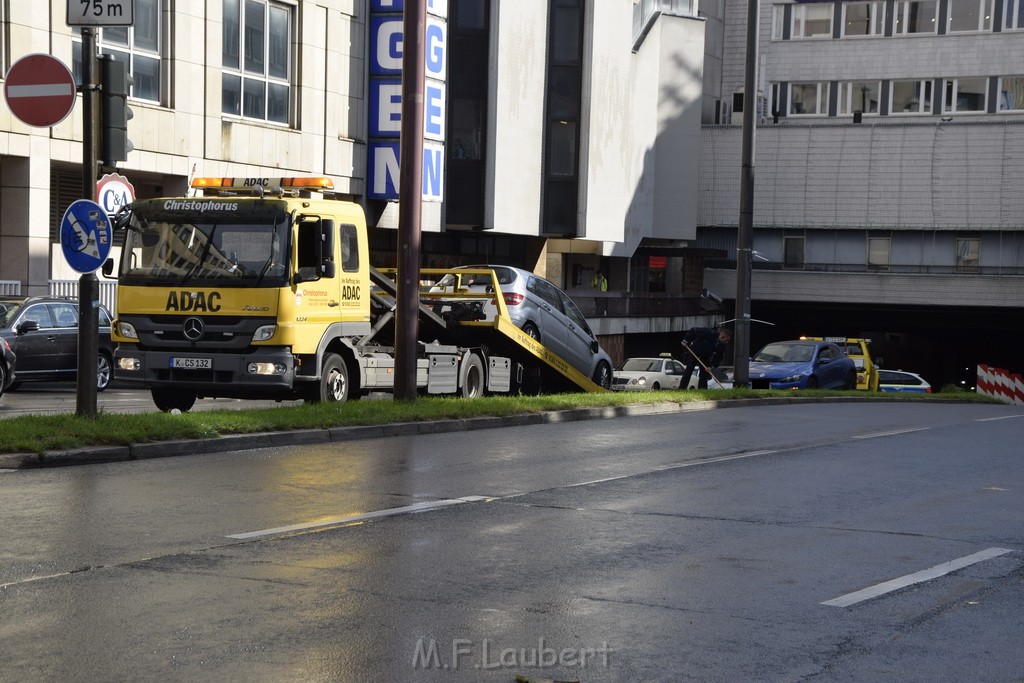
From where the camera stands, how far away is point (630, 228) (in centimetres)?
5144

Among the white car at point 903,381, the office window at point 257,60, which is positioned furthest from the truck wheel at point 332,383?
the white car at point 903,381

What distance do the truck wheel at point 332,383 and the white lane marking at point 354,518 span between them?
7716 mm

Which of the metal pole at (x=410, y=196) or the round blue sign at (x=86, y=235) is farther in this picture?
the metal pole at (x=410, y=196)

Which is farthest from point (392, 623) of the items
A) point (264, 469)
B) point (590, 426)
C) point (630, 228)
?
point (630, 228)

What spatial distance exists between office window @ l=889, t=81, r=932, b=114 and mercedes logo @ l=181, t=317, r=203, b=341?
171 feet

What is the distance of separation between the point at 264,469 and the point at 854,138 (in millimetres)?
54531

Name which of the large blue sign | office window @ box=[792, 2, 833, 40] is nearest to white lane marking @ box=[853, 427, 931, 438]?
the large blue sign

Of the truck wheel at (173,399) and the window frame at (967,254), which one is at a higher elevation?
the window frame at (967,254)

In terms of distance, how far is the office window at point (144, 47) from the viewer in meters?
29.1

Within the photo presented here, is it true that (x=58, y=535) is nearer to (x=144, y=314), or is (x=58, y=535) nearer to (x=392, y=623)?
(x=392, y=623)

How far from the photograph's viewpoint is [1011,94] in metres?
61.7

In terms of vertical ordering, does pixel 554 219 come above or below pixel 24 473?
above

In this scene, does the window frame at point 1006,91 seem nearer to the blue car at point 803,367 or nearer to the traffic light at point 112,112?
the blue car at point 803,367

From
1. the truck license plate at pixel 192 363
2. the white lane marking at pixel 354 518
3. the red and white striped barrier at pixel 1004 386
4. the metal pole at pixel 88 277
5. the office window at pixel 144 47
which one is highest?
the office window at pixel 144 47
